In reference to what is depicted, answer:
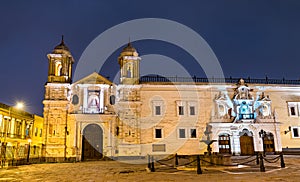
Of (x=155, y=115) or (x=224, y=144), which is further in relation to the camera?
(x=224, y=144)

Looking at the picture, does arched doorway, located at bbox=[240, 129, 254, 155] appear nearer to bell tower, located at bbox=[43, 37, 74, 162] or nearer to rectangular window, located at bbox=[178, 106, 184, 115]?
rectangular window, located at bbox=[178, 106, 184, 115]

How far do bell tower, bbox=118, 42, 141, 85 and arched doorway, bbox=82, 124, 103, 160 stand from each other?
19.0 ft

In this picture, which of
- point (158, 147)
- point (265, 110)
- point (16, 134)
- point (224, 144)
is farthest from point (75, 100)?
point (265, 110)

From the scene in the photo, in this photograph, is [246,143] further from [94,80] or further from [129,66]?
[94,80]

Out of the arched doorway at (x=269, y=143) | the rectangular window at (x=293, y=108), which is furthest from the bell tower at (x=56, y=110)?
the rectangular window at (x=293, y=108)

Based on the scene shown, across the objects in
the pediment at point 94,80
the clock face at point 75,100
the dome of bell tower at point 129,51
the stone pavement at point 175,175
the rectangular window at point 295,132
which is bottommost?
the stone pavement at point 175,175

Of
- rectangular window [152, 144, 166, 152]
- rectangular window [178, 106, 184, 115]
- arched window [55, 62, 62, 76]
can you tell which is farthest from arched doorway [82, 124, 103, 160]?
rectangular window [178, 106, 184, 115]

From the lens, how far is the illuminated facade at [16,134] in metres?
25.9

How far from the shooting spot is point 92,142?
2672 centimetres

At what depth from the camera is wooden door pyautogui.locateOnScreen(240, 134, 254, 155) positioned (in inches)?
1103

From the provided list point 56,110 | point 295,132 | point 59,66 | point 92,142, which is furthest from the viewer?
point 295,132

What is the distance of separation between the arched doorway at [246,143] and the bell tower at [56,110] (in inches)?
730

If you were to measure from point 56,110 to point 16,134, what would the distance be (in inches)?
285

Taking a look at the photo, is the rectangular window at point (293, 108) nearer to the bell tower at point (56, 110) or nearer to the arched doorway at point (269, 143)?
the arched doorway at point (269, 143)
